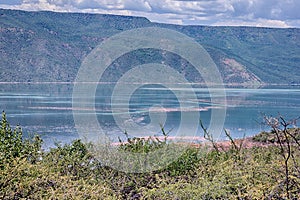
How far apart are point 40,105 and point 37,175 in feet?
146

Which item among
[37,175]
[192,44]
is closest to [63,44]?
[192,44]

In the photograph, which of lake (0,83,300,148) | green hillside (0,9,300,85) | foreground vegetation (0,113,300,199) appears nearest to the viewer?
foreground vegetation (0,113,300,199)

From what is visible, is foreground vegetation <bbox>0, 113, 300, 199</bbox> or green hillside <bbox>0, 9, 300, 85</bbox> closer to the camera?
foreground vegetation <bbox>0, 113, 300, 199</bbox>

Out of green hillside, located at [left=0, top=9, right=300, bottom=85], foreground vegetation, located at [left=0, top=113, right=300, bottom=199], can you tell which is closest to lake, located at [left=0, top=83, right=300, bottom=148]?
foreground vegetation, located at [left=0, top=113, right=300, bottom=199]

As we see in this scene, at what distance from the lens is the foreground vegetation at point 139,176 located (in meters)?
9.09

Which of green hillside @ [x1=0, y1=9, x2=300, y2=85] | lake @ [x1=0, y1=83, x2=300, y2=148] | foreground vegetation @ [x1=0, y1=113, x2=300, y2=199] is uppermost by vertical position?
green hillside @ [x1=0, y1=9, x2=300, y2=85]

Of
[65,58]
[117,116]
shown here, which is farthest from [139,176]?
[65,58]

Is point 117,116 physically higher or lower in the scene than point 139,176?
higher

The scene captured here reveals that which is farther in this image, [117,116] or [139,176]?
[117,116]

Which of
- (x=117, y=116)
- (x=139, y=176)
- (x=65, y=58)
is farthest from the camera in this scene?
(x=65, y=58)

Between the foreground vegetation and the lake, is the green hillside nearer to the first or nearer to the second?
the lake

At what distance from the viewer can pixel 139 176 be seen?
11.9 meters

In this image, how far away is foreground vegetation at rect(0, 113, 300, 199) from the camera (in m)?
9.09

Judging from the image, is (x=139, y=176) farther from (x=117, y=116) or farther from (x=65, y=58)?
(x=65, y=58)
